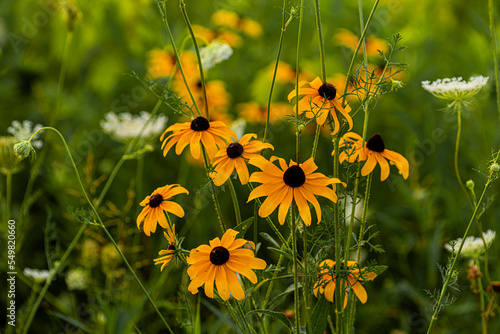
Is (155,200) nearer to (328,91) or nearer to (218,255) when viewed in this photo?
(218,255)

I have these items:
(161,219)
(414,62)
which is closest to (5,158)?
(161,219)

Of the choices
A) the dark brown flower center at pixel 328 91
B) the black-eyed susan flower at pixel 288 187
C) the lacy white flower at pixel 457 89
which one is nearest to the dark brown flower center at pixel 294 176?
the black-eyed susan flower at pixel 288 187

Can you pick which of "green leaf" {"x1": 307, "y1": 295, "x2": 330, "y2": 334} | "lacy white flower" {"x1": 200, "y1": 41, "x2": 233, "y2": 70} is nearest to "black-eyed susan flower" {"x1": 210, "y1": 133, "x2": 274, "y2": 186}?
"green leaf" {"x1": 307, "y1": 295, "x2": 330, "y2": 334}

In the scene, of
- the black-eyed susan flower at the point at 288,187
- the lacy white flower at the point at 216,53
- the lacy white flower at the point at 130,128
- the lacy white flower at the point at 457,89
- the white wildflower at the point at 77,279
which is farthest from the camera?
the lacy white flower at the point at 130,128

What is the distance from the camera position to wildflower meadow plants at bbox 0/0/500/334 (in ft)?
2.20

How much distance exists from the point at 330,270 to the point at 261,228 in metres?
1.01

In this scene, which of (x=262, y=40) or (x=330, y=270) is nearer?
(x=330, y=270)

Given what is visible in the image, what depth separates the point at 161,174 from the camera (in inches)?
75.4

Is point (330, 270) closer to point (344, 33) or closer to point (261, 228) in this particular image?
point (261, 228)

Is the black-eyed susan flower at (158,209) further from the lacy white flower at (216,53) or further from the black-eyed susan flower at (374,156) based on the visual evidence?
the lacy white flower at (216,53)

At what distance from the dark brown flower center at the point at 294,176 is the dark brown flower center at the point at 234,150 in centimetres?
9

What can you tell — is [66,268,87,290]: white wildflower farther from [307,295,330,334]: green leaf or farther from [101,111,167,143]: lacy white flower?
[307,295,330,334]: green leaf

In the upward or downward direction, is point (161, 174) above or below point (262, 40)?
below

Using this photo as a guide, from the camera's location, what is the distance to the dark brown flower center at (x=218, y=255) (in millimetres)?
624
